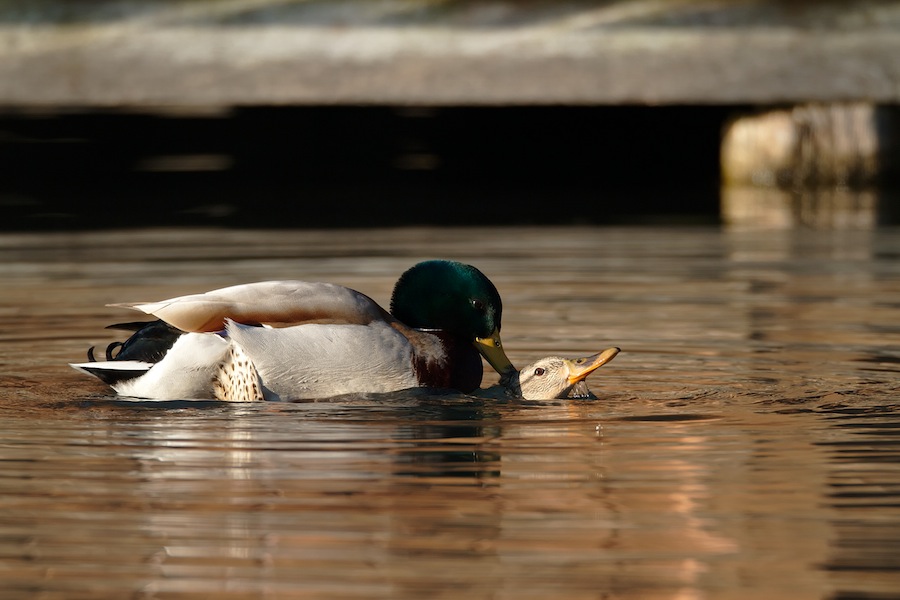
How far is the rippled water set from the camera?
4.13 m

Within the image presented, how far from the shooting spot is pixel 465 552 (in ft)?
14.1

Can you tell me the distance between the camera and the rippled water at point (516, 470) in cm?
413

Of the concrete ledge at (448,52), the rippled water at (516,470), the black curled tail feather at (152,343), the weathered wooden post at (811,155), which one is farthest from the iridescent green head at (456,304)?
the weathered wooden post at (811,155)

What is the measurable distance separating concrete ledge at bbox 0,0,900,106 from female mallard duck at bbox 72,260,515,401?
6.87 metres

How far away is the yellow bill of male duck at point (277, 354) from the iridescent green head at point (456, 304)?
22cm

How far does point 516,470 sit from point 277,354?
147 centimetres

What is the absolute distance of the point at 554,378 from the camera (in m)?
6.65

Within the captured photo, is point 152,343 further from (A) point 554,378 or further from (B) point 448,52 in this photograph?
(B) point 448,52

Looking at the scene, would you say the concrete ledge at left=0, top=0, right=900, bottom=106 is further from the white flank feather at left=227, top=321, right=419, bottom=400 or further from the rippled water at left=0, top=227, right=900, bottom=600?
the white flank feather at left=227, top=321, right=419, bottom=400

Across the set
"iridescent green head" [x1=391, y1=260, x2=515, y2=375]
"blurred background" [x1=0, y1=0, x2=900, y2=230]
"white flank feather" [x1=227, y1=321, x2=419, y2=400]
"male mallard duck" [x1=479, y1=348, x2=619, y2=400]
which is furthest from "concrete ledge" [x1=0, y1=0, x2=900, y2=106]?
"white flank feather" [x1=227, y1=321, x2=419, y2=400]

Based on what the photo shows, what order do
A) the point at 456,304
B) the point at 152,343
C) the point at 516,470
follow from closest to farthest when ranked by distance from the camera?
1. the point at 516,470
2. the point at 152,343
3. the point at 456,304

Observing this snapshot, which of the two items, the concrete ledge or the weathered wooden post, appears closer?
the concrete ledge

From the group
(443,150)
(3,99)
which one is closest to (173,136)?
(443,150)

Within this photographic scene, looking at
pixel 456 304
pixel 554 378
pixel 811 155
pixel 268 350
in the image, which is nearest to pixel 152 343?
pixel 268 350
